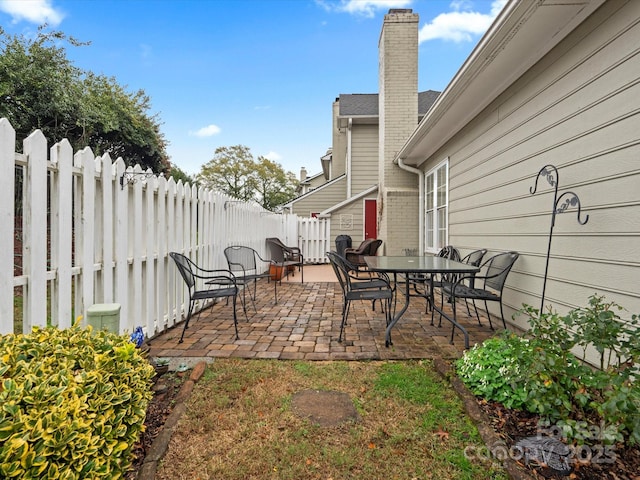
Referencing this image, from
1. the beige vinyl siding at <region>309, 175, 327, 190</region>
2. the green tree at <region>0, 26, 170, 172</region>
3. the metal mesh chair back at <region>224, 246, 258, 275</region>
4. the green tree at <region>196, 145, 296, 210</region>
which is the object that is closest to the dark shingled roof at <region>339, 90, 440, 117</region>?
the beige vinyl siding at <region>309, 175, 327, 190</region>

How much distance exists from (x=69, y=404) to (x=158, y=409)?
1.00 m

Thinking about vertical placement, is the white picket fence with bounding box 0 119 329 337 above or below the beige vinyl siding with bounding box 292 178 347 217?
below

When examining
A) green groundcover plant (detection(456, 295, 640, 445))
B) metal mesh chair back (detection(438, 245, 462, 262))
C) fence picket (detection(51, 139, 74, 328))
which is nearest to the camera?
green groundcover plant (detection(456, 295, 640, 445))

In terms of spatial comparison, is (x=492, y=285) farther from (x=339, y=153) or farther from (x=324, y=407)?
(x=339, y=153)

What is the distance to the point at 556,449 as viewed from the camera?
152 centimetres

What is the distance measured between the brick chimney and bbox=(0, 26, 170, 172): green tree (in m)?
7.74

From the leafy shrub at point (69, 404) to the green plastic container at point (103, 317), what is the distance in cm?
57

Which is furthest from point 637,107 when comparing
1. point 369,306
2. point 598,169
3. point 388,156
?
point 388,156

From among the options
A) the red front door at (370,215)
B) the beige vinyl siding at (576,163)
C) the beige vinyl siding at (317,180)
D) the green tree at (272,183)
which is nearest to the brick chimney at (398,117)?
the beige vinyl siding at (576,163)

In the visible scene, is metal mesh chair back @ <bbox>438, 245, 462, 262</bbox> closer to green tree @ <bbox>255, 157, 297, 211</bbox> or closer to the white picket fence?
the white picket fence

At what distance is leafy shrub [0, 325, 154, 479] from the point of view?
951mm

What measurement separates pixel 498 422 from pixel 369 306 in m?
2.84

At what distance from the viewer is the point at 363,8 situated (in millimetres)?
8617

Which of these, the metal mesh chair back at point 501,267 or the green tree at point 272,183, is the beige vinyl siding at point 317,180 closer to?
the green tree at point 272,183
